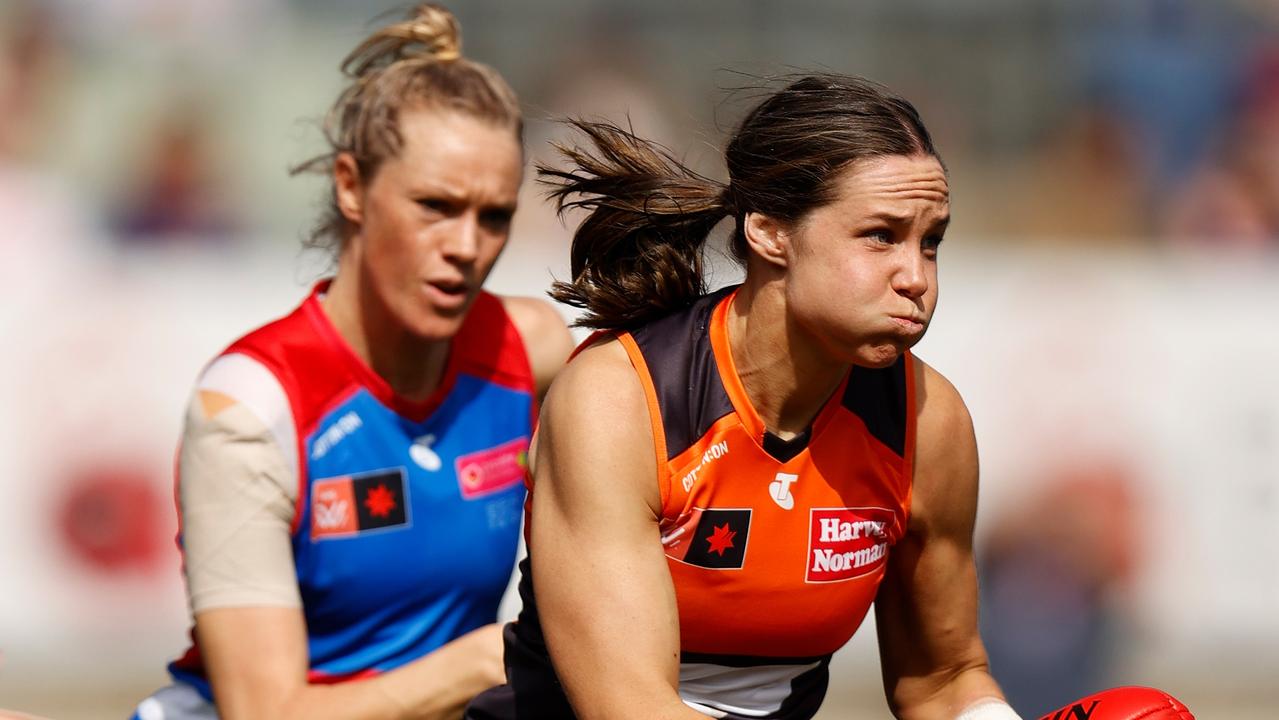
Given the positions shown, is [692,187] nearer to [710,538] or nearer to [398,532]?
[710,538]

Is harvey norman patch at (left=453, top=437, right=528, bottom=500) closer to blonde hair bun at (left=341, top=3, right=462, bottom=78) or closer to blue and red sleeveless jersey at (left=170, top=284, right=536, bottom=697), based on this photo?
blue and red sleeveless jersey at (left=170, top=284, right=536, bottom=697)

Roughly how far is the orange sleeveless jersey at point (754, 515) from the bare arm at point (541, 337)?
113cm

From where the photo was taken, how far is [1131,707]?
308 centimetres

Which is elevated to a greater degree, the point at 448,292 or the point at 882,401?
the point at 448,292

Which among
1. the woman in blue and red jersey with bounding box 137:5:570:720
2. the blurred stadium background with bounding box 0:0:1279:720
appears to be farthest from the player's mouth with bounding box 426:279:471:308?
the blurred stadium background with bounding box 0:0:1279:720

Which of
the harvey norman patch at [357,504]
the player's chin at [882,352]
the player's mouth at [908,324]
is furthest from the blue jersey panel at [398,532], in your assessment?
the player's mouth at [908,324]

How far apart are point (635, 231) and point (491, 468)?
111cm

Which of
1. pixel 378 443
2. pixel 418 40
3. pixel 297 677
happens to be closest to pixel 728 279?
pixel 418 40

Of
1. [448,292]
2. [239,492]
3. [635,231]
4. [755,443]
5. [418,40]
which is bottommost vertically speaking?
[239,492]

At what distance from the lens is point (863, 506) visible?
3.19m

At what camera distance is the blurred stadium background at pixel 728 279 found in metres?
6.70

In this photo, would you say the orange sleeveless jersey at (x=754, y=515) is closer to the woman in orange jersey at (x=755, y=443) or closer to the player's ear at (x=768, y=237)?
the woman in orange jersey at (x=755, y=443)

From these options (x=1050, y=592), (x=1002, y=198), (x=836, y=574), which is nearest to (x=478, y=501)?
(x=836, y=574)

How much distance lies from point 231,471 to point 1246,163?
620cm
